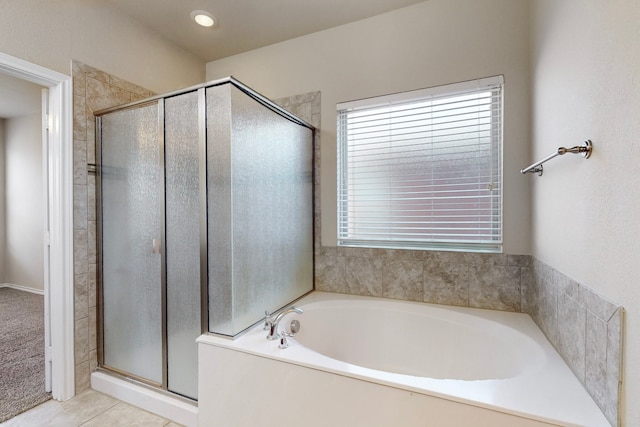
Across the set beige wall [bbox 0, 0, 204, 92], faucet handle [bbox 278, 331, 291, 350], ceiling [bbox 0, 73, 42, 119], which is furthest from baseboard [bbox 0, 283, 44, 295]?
faucet handle [bbox 278, 331, 291, 350]

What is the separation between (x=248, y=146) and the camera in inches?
63.0

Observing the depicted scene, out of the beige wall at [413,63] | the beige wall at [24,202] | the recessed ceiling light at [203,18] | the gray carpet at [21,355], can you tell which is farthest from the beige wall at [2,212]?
the recessed ceiling light at [203,18]

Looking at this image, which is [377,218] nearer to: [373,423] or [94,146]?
[373,423]

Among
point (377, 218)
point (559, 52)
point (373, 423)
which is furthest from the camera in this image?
point (377, 218)

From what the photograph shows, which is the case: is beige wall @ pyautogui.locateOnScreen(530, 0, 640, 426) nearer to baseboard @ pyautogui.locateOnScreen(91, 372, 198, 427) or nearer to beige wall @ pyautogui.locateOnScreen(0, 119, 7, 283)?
baseboard @ pyautogui.locateOnScreen(91, 372, 198, 427)

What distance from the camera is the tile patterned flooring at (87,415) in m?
1.60

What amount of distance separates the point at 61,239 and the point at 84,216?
0.62 feet

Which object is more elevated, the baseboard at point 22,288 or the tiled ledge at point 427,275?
the tiled ledge at point 427,275

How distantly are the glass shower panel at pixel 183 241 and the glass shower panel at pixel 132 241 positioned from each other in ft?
0.30

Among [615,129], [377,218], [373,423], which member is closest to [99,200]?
[377,218]

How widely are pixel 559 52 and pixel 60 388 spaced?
11.0 ft

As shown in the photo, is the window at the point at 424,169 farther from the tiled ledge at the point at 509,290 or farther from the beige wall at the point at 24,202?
the beige wall at the point at 24,202

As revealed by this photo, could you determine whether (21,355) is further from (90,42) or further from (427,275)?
(427,275)

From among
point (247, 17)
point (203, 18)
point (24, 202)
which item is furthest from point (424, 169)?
point (24, 202)
